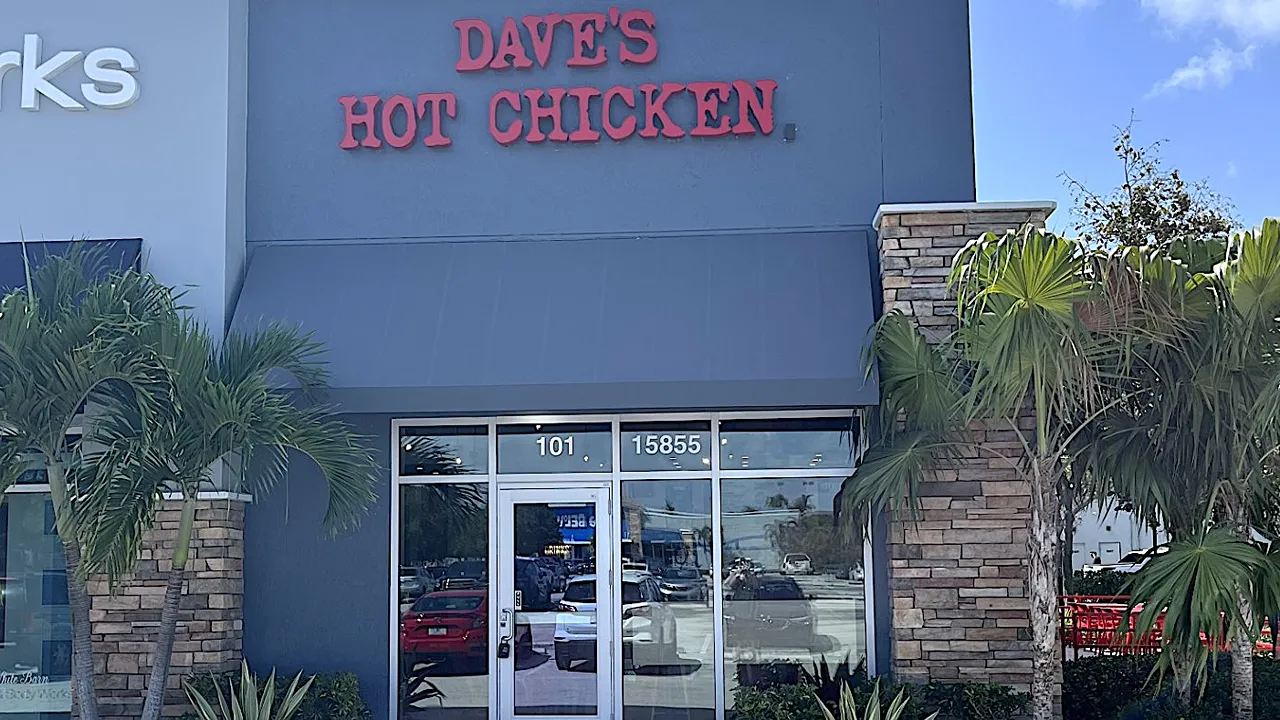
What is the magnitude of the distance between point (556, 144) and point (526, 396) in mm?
2800

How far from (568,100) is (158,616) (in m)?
6.03

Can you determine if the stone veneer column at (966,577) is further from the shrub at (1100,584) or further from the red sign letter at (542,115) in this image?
the shrub at (1100,584)

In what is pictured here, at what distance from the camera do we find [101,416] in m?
10.9

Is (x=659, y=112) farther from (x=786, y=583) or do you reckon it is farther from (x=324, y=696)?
(x=324, y=696)

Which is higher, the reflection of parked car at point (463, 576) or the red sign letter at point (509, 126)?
the red sign letter at point (509, 126)

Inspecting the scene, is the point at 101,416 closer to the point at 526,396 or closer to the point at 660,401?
the point at 526,396

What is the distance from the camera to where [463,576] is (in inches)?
513

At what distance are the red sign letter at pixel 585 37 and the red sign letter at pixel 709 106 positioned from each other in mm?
953

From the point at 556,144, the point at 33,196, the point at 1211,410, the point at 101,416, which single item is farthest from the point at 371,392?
the point at 1211,410

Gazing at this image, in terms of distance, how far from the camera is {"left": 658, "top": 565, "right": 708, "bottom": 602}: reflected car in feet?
42.3

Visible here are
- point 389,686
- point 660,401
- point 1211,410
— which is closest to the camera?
point 1211,410

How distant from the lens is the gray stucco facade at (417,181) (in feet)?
41.5

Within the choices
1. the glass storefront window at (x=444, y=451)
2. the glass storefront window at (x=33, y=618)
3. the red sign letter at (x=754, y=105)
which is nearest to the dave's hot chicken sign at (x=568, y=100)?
the red sign letter at (x=754, y=105)

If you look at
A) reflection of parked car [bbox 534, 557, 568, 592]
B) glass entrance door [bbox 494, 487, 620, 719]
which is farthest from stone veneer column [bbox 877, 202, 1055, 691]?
reflection of parked car [bbox 534, 557, 568, 592]
